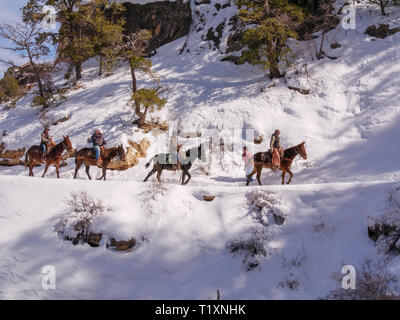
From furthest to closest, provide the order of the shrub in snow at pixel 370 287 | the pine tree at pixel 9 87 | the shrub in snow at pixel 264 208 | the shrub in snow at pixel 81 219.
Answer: the pine tree at pixel 9 87
the shrub in snow at pixel 264 208
the shrub in snow at pixel 81 219
the shrub in snow at pixel 370 287

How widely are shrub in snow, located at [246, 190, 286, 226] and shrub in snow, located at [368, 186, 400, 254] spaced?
215cm

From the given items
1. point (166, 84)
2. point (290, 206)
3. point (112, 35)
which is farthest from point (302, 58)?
point (290, 206)

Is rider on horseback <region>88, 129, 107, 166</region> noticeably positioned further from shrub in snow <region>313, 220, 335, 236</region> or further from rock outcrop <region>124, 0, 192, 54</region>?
rock outcrop <region>124, 0, 192, 54</region>

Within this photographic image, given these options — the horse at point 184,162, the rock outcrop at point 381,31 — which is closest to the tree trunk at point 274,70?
the rock outcrop at point 381,31

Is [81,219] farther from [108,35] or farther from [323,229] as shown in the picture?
[108,35]

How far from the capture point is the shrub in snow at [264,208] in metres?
7.59

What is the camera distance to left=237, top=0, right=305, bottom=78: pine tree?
53.7 ft

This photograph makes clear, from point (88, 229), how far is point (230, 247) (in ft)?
12.7

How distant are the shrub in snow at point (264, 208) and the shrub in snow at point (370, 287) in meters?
2.24

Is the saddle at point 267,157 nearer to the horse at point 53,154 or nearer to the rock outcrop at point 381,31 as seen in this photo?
the horse at point 53,154

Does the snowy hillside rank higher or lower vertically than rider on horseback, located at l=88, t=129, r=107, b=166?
lower

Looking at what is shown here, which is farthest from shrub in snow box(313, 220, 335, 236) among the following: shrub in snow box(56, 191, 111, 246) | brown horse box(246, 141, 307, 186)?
shrub in snow box(56, 191, 111, 246)

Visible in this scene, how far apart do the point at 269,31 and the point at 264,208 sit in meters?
12.8
